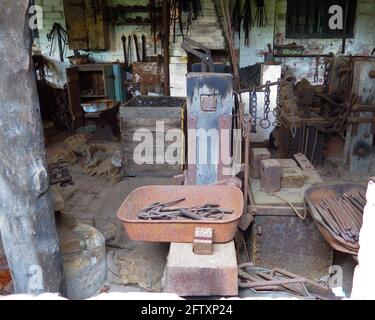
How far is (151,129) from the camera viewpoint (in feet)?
16.4

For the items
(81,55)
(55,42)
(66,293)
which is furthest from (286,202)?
(55,42)

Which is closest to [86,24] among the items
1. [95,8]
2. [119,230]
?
[95,8]

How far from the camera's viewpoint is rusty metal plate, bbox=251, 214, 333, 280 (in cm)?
317

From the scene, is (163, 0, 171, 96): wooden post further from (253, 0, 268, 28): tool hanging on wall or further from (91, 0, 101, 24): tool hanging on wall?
(253, 0, 268, 28): tool hanging on wall

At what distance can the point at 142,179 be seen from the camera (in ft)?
17.1

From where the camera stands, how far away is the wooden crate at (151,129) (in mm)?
4941

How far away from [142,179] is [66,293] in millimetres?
2571

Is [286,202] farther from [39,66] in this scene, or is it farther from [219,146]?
[39,66]

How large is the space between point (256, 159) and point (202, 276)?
1778mm

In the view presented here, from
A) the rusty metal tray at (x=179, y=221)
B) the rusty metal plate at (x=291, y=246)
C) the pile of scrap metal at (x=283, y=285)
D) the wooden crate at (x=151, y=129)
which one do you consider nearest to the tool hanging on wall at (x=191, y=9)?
the wooden crate at (x=151, y=129)

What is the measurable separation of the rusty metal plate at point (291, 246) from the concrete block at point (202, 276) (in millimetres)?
974

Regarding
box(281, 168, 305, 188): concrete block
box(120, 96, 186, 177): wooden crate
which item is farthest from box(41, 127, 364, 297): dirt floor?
box(281, 168, 305, 188): concrete block

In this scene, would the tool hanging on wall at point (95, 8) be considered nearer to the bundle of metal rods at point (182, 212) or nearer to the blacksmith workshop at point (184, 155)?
the blacksmith workshop at point (184, 155)

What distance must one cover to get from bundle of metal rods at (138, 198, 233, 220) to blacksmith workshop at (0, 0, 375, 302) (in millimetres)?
15
